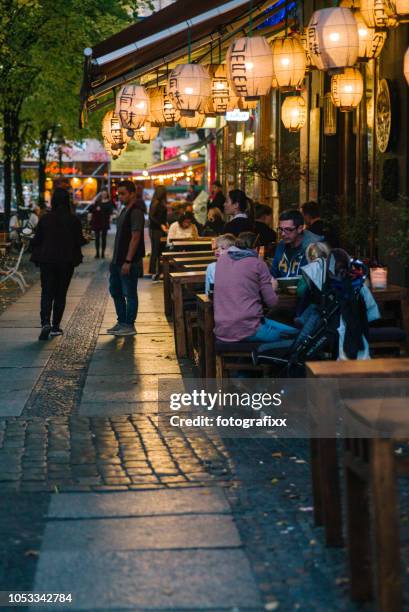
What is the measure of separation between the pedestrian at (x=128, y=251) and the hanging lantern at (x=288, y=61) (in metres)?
2.53

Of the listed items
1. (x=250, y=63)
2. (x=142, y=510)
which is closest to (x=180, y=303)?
(x=250, y=63)

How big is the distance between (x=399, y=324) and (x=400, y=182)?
11.9ft

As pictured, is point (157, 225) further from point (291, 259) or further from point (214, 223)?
point (291, 259)

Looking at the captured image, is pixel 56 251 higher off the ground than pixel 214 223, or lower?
higher

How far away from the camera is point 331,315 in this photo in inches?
332

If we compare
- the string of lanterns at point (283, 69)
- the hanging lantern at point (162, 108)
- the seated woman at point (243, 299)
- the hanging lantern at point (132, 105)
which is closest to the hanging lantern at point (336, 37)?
the string of lanterns at point (283, 69)

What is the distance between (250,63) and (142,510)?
20.2 feet

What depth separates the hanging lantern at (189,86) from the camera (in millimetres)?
12602

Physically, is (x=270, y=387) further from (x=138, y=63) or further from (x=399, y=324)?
(x=138, y=63)

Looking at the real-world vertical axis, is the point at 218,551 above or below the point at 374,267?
below

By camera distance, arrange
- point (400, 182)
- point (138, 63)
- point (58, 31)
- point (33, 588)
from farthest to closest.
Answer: point (58, 31) → point (138, 63) → point (400, 182) → point (33, 588)

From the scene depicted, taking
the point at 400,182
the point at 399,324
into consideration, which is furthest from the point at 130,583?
the point at 400,182

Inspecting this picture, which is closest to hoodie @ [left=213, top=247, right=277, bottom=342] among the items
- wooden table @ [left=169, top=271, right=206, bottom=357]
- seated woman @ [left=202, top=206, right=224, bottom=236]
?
wooden table @ [left=169, top=271, right=206, bottom=357]

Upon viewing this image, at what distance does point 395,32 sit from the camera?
1333 centimetres
